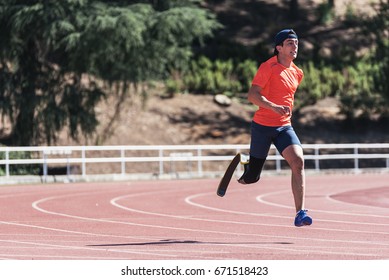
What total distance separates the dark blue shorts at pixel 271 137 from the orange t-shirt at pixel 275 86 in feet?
0.21

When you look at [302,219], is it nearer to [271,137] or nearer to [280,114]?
[271,137]

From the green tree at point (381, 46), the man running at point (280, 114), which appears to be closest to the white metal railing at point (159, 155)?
the green tree at point (381, 46)

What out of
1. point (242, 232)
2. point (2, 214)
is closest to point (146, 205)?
point (2, 214)

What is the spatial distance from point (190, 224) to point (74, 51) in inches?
900

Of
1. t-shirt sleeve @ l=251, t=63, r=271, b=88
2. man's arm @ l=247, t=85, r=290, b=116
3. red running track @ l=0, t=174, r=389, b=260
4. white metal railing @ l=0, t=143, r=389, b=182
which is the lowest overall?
white metal railing @ l=0, t=143, r=389, b=182

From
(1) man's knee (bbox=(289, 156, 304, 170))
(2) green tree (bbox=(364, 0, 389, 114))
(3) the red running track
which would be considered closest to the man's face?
(1) man's knee (bbox=(289, 156, 304, 170))

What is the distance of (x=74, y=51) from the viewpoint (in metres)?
38.0

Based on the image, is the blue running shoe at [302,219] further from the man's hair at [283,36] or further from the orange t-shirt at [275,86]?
the man's hair at [283,36]

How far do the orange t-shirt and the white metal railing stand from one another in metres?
18.7

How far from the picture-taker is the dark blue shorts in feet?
43.7

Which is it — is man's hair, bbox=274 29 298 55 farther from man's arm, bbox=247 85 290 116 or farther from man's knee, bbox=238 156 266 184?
man's knee, bbox=238 156 266 184

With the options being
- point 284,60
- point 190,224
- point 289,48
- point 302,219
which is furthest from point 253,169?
point 190,224
